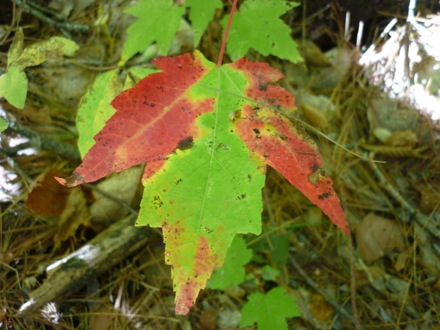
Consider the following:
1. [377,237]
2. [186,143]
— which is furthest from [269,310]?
[186,143]

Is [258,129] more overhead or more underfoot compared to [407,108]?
more overhead

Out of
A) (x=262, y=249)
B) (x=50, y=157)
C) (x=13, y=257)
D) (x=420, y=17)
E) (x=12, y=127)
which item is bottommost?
(x=262, y=249)

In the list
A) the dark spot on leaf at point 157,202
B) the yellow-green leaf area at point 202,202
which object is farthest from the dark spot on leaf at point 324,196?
the dark spot on leaf at point 157,202

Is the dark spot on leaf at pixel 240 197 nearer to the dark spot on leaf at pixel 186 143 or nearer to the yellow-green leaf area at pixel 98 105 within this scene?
the dark spot on leaf at pixel 186 143

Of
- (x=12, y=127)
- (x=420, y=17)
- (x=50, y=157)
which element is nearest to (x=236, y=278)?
(x=50, y=157)

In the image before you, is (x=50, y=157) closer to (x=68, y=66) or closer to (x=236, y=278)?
(x=68, y=66)
